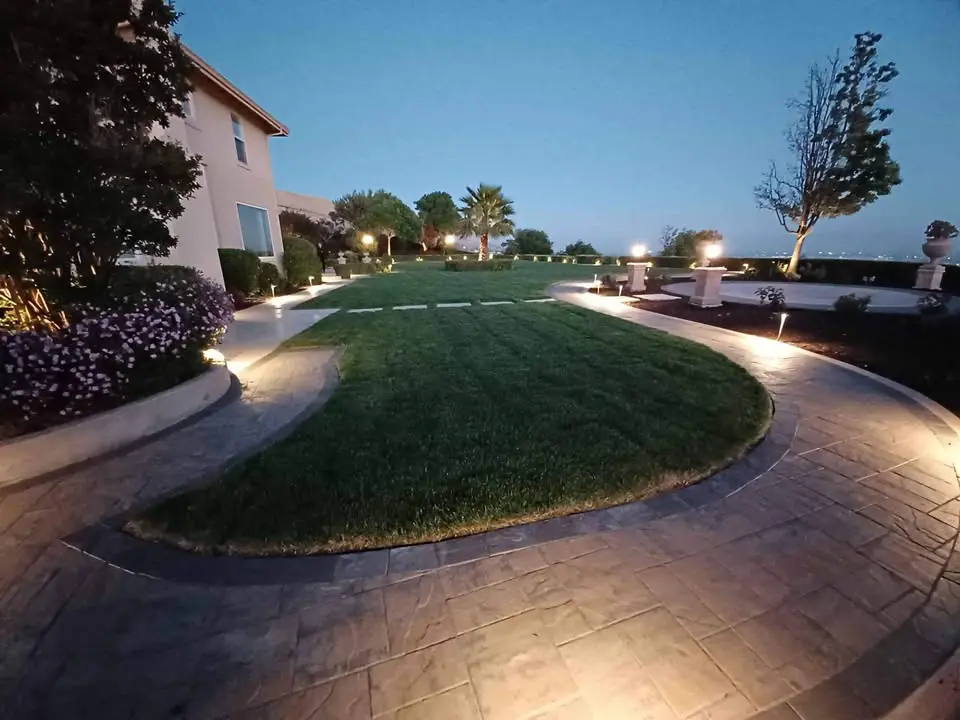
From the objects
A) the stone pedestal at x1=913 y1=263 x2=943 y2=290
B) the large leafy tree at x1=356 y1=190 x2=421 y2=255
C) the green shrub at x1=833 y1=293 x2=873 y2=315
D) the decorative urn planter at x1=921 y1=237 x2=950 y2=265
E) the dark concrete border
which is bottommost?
the dark concrete border

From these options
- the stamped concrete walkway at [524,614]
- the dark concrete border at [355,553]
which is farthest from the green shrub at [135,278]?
the dark concrete border at [355,553]

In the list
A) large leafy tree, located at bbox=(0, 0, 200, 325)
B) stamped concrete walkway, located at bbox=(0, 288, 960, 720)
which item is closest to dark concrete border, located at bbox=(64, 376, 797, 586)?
stamped concrete walkway, located at bbox=(0, 288, 960, 720)

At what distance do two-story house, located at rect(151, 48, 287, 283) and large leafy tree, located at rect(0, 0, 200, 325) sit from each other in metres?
4.73

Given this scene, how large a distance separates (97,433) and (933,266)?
20019 millimetres

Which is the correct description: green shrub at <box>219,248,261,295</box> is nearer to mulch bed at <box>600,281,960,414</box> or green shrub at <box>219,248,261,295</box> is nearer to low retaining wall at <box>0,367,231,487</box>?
low retaining wall at <box>0,367,231,487</box>

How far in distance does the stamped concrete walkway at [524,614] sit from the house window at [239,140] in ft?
40.5

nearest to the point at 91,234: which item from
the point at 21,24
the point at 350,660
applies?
the point at 21,24

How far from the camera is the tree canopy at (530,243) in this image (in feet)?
149

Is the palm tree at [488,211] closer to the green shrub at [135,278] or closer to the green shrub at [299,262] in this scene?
the green shrub at [299,262]

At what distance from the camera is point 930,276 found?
1239 centimetres

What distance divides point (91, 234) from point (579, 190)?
257 feet

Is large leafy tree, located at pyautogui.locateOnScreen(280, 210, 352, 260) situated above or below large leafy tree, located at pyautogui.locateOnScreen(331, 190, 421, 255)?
below

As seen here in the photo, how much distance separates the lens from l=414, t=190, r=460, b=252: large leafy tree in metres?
42.8

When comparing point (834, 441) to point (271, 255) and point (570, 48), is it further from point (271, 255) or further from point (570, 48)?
point (570, 48)
